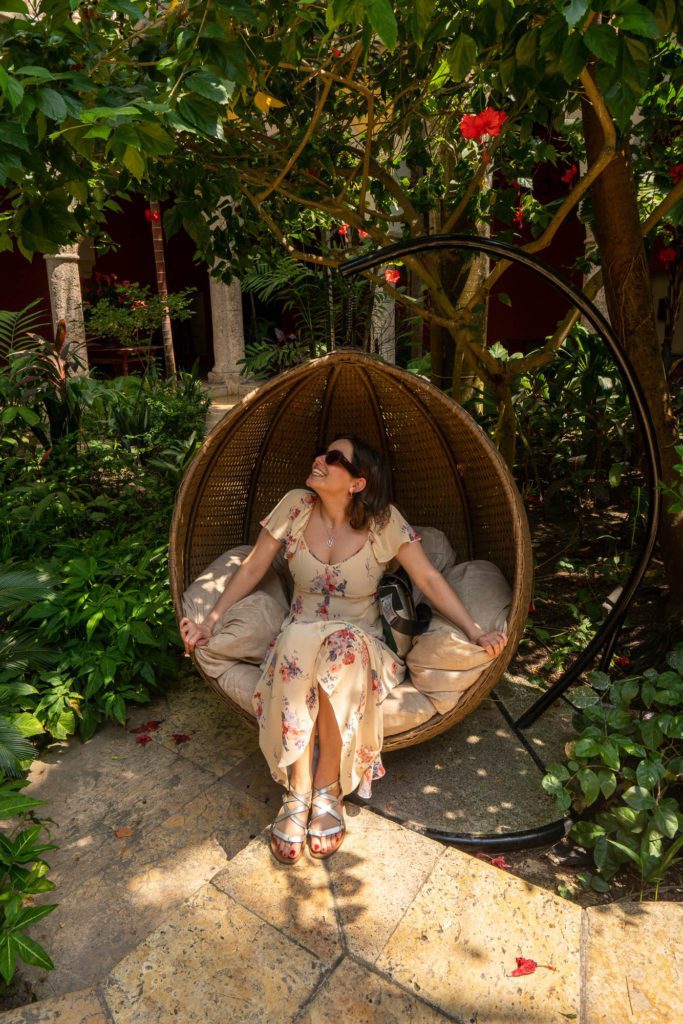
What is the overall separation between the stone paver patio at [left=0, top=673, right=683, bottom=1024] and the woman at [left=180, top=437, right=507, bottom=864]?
13 cm

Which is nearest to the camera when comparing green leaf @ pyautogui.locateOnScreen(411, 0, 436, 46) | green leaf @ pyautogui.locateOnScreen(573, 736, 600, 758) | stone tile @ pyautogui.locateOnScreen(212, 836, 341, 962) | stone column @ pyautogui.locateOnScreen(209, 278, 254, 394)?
green leaf @ pyautogui.locateOnScreen(411, 0, 436, 46)

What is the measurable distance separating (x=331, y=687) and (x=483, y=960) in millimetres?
802

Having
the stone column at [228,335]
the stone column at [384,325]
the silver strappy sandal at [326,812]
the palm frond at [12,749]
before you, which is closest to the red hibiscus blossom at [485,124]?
the silver strappy sandal at [326,812]

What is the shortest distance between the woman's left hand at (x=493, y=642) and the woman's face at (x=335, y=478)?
68 centimetres

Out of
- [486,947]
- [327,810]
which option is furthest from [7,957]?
[486,947]

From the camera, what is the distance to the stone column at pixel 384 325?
6.27m

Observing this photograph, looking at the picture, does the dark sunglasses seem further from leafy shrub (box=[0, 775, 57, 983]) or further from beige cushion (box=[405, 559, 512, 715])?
→ leafy shrub (box=[0, 775, 57, 983])

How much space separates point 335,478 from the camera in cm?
260

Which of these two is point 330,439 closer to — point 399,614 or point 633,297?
point 399,614

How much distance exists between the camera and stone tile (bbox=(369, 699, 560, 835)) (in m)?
2.31

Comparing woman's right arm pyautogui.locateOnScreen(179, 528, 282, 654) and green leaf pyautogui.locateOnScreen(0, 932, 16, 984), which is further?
woman's right arm pyautogui.locateOnScreen(179, 528, 282, 654)

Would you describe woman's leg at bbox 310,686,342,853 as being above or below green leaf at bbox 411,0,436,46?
below

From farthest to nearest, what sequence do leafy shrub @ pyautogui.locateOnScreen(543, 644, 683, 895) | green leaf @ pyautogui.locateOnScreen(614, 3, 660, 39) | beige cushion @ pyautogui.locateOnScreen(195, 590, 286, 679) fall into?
beige cushion @ pyautogui.locateOnScreen(195, 590, 286, 679) < leafy shrub @ pyautogui.locateOnScreen(543, 644, 683, 895) < green leaf @ pyautogui.locateOnScreen(614, 3, 660, 39)

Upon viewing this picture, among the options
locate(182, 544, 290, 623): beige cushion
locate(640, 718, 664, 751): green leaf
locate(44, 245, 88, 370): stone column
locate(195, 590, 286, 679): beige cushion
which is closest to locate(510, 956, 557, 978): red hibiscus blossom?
locate(640, 718, 664, 751): green leaf
